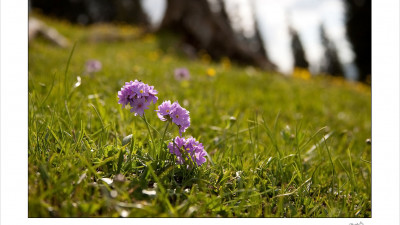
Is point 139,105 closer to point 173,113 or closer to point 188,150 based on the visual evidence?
point 173,113

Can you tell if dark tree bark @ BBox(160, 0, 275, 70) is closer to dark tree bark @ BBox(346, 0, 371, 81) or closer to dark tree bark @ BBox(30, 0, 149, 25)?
dark tree bark @ BBox(346, 0, 371, 81)

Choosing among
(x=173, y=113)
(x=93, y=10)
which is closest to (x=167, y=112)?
(x=173, y=113)

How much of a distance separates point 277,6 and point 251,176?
7.33ft

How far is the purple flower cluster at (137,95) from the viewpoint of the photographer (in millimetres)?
1502

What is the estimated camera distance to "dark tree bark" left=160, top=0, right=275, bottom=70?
10.8 m

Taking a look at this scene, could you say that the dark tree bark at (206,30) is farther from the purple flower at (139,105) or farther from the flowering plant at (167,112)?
the purple flower at (139,105)

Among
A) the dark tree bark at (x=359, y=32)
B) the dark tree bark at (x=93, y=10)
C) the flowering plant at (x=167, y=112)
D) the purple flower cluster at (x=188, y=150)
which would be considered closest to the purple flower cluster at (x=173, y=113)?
the flowering plant at (x=167, y=112)

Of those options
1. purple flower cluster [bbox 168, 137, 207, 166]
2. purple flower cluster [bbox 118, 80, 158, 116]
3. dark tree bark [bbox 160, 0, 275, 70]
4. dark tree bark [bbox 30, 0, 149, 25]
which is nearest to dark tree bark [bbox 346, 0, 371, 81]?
dark tree bark [bbox 160, 0, 275, 70]

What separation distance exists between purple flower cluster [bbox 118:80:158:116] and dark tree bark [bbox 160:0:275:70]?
9317 mm

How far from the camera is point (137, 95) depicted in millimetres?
1499

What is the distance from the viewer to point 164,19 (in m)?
11.9

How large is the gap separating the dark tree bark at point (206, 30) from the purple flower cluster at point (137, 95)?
9.32m

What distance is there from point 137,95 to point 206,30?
9.99m

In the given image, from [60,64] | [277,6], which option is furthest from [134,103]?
[60,64]
